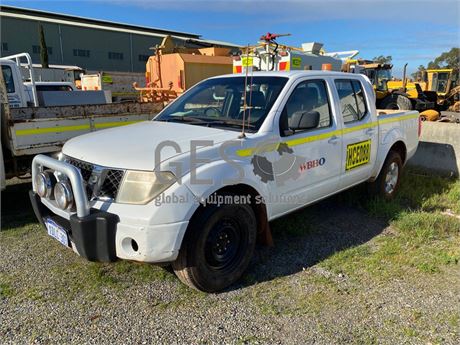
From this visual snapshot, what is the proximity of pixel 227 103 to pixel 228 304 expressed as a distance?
6.61 ft

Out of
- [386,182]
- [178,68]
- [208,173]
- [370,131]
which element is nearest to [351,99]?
[370,131]

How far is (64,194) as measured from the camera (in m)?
2.94

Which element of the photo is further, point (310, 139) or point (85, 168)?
point (310, 139)

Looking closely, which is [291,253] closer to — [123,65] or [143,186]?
[143,186]

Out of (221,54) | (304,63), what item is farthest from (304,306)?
(221,54)

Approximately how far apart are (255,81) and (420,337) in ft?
9.00

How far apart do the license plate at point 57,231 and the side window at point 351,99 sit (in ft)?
10.4

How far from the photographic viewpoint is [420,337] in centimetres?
274

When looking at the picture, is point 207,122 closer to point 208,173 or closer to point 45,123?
point 208,173

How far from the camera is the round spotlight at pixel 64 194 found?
2926 mm

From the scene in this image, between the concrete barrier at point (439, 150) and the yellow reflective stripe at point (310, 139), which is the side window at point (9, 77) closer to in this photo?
the yellow reflective stripe at point (310, 139)

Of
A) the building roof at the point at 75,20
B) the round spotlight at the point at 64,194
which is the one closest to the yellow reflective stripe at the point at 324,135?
the round spotlight at the point at 64,194

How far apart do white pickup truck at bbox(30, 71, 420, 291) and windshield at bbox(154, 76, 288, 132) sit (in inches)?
0.5

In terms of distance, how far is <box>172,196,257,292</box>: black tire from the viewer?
2.97m
